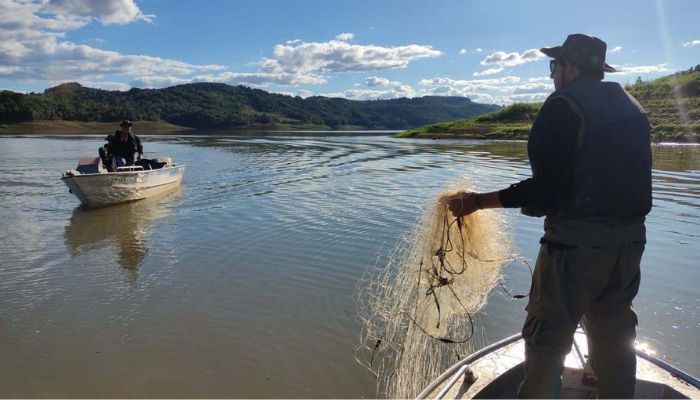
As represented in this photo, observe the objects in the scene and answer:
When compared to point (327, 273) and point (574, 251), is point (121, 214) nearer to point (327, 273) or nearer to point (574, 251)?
point (327, 273)

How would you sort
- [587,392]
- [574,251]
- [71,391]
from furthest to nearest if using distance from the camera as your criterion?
[71,391]
[587,392]
[574,251]

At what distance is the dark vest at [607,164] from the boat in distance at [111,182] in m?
13.5

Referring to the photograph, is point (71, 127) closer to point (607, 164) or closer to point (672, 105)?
point (672, 105)

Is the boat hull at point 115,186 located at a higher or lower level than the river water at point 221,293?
higher

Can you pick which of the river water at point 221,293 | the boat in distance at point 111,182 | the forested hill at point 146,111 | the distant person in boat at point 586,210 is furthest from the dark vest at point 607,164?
the forested hill at point 146,111

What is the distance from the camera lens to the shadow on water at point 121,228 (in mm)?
9344

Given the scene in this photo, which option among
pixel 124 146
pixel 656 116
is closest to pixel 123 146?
pixel 124 146

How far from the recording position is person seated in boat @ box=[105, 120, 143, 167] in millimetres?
15070

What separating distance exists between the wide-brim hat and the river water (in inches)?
78.9

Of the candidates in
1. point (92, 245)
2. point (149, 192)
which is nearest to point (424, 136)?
point (149, 192)

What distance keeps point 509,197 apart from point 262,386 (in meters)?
3.03

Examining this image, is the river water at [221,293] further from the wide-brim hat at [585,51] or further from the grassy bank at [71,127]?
the grassy bank at [71,127]

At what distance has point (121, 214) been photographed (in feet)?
44.7

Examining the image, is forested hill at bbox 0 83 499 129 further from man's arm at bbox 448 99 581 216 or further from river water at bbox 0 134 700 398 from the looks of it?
man's arm at bbox 448 99 581 216
